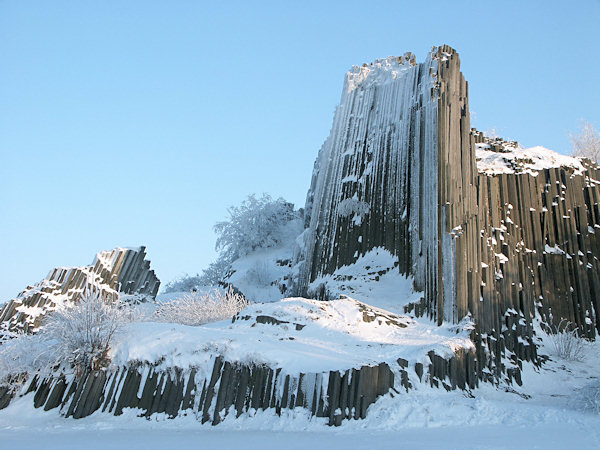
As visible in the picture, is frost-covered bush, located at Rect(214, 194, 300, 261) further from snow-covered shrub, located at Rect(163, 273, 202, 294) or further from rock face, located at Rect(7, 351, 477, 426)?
rock face, located at Rect(7, 351, 477, 426)

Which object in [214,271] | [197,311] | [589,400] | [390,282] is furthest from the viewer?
[214,271]

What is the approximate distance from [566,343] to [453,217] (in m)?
4.96

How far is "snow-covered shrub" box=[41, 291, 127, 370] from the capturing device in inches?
396

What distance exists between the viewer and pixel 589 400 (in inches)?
381

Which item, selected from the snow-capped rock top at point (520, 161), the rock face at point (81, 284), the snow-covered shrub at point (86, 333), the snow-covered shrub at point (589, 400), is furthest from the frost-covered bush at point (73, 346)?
the snow-capped rock top at point (520, 161)

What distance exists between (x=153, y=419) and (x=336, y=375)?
11.3 ft

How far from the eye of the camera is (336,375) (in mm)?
9031

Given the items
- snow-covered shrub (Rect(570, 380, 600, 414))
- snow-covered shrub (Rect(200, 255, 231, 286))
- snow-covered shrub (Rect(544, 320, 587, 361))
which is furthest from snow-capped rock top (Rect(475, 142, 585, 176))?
snow-covered shrub (Rect(200, 255, 231, 286))

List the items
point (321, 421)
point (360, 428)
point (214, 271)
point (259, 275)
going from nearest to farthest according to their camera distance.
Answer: point (360, 428) < point (321, 421) < point (259, 275) < point (214, 271)

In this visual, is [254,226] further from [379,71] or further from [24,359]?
[24,359]

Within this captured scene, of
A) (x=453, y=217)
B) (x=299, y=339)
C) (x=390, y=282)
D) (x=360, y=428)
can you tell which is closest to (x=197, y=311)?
(x=299, y=339)

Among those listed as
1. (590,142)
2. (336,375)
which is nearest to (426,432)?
(336,375)

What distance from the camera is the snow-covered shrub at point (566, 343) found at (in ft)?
47.1

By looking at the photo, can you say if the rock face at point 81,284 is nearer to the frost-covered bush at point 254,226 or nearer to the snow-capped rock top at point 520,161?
the frost-covered bush at point 254,226
